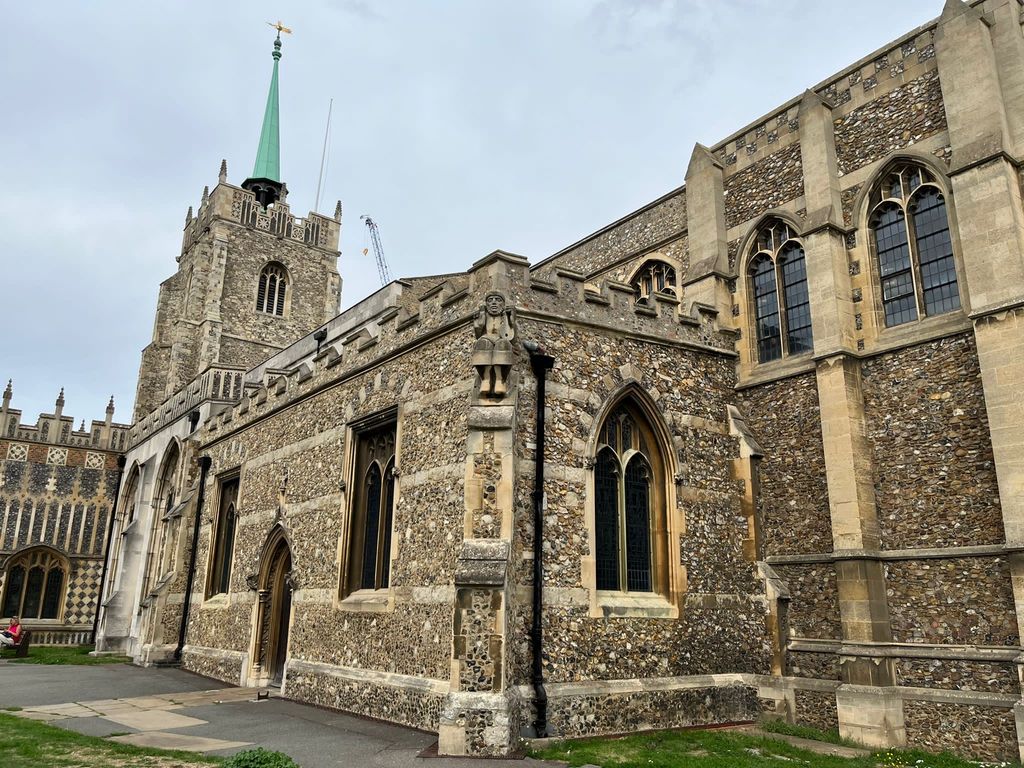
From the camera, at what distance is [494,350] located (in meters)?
10.8

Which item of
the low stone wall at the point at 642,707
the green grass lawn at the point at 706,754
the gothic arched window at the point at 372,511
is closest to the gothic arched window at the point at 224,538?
the gothic arched window at the point at 372,511

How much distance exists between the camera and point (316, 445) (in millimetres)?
15562

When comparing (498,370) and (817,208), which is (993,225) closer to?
(817,208)

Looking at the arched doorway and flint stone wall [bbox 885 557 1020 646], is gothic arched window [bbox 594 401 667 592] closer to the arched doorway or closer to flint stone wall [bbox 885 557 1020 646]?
flint stone wall [bbox 885 557 1020 646]

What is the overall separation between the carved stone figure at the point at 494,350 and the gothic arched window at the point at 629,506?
239cm

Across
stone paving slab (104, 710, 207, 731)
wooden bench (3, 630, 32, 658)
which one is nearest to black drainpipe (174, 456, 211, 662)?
wooden bench (3, 630, 32, 658)

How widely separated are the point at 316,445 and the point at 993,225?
12.3m

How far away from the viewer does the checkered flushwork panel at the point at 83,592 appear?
1218 inches

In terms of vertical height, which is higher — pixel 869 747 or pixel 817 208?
pixel 817 208

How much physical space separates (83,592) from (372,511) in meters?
23.7

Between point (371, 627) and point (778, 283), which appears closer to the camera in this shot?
point (371, 627)

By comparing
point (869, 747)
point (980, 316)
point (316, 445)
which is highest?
point (980, 316)

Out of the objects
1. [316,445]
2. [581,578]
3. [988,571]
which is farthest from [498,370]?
[988,571]

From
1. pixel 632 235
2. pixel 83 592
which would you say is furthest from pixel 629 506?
pixel 83 592
